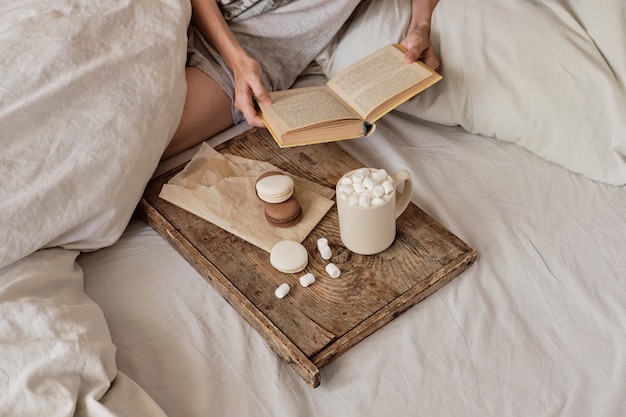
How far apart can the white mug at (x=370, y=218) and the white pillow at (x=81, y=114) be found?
13.8 inches

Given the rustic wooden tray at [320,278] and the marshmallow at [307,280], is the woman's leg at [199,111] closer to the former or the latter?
the rustic wooden tray at [320,278]

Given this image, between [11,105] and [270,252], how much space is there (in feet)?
1.46

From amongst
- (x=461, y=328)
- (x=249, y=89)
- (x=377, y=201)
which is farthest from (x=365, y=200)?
(x=249, y=89)

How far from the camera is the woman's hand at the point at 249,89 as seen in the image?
119 centimetres

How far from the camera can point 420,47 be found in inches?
48.1

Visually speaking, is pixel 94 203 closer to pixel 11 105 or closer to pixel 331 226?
pixel 11 105

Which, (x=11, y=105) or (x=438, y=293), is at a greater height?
(x=11, y=105)

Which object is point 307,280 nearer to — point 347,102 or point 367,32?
point 347,102

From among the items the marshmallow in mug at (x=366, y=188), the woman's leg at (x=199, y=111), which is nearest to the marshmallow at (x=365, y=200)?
the marshmallow in mug at (x=366, y=188)

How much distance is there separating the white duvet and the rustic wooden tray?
0.37ft

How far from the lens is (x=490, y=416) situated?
0.86 meters

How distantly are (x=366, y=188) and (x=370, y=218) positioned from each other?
4 cm

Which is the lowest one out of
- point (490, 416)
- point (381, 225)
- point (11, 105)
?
point (490, 416)

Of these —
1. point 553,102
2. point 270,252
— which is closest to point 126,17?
point 270,252
